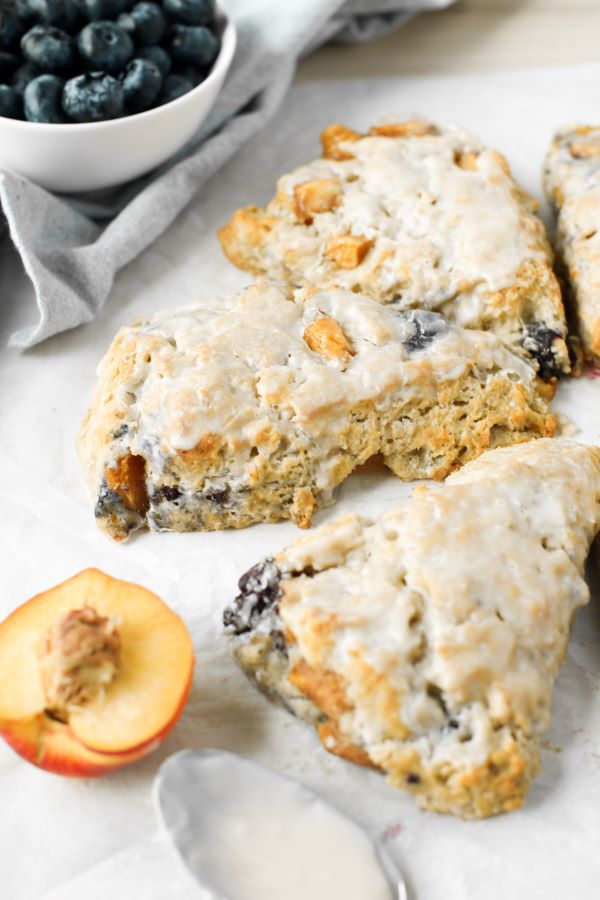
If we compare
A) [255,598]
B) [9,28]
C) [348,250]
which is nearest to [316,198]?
[348,250]

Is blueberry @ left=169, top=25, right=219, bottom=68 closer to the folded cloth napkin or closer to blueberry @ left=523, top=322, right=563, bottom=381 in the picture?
the folded cloth napkin

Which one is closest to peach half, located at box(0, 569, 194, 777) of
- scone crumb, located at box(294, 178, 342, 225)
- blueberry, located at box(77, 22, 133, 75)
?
scone crumb, located at box(294, 178, 342, 225)

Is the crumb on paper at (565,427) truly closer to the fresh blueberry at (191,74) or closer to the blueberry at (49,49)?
the fresh blueberry at (191,74)

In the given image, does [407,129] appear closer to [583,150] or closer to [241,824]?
[583,150]

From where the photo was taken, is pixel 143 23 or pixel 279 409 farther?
pixel 143 23

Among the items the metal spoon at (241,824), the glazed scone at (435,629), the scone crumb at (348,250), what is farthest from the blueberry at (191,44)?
the metal spoon at (241,824)
